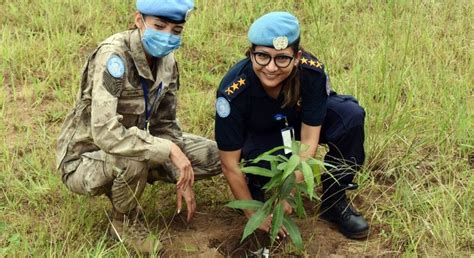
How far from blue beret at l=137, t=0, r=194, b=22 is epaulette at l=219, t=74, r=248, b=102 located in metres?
0.32

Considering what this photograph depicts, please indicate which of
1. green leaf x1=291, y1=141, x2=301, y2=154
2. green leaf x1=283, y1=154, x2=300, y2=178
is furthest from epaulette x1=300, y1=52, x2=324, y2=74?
green leaf x1=283, y1=154, x2=300, y2=178

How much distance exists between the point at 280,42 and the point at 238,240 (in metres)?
0.91

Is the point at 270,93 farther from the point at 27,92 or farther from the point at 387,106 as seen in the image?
the point at 27,92

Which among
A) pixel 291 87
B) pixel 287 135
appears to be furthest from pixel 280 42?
pixel 287 135

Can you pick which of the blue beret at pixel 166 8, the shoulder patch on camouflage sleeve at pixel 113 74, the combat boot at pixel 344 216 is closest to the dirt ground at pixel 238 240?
the combat boot at pixel 344 216

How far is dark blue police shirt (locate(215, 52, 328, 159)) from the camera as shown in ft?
8.09

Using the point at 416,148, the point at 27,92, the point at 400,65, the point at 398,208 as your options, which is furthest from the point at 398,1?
the point at 27,92

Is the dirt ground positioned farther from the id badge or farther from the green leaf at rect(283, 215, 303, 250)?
the id badge

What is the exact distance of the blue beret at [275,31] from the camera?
7.50ft

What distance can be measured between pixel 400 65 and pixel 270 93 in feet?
4.11

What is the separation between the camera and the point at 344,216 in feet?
8.87

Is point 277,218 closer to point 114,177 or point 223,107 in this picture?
point 223,107

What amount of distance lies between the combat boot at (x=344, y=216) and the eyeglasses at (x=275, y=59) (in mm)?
710

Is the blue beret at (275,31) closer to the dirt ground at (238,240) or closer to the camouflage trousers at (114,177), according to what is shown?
the camouflage trousers at (114,177)
